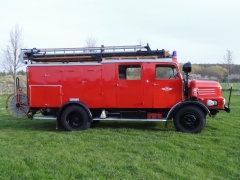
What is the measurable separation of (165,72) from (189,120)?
65.6 inches

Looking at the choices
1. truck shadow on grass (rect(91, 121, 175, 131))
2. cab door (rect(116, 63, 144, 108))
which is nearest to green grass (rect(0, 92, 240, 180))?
truck shadow on grass (rect(91, 121, 175, 131))

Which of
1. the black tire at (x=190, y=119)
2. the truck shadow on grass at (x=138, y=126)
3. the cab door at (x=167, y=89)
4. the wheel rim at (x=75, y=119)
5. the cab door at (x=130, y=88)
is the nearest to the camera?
the black tire at (x=190, y=119)

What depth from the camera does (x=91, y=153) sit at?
18.5 ft

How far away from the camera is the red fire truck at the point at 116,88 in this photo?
7777 mm

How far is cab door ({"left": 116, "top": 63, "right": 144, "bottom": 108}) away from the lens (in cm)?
793

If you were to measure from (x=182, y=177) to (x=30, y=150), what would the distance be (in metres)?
3.59

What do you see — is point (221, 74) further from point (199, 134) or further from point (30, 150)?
point (30, 150)

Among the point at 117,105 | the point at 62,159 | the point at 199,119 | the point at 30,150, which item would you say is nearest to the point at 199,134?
the point at 199,119

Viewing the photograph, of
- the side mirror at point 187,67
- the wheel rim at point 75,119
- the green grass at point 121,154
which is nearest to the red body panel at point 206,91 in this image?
the side mirror at point 187,67

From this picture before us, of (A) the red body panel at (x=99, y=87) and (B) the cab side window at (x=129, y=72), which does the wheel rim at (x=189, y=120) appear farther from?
(B) the cab side window at (x=129, y=72)

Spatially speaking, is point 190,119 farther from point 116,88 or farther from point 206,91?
point 116,88

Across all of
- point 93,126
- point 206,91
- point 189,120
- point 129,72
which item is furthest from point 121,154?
point 206,91

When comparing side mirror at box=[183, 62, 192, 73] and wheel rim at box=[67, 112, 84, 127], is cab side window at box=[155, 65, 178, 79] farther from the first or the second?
wheel rim at box=[67, 112, 84, 127]

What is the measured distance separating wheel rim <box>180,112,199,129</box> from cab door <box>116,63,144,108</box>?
136 centimetres
